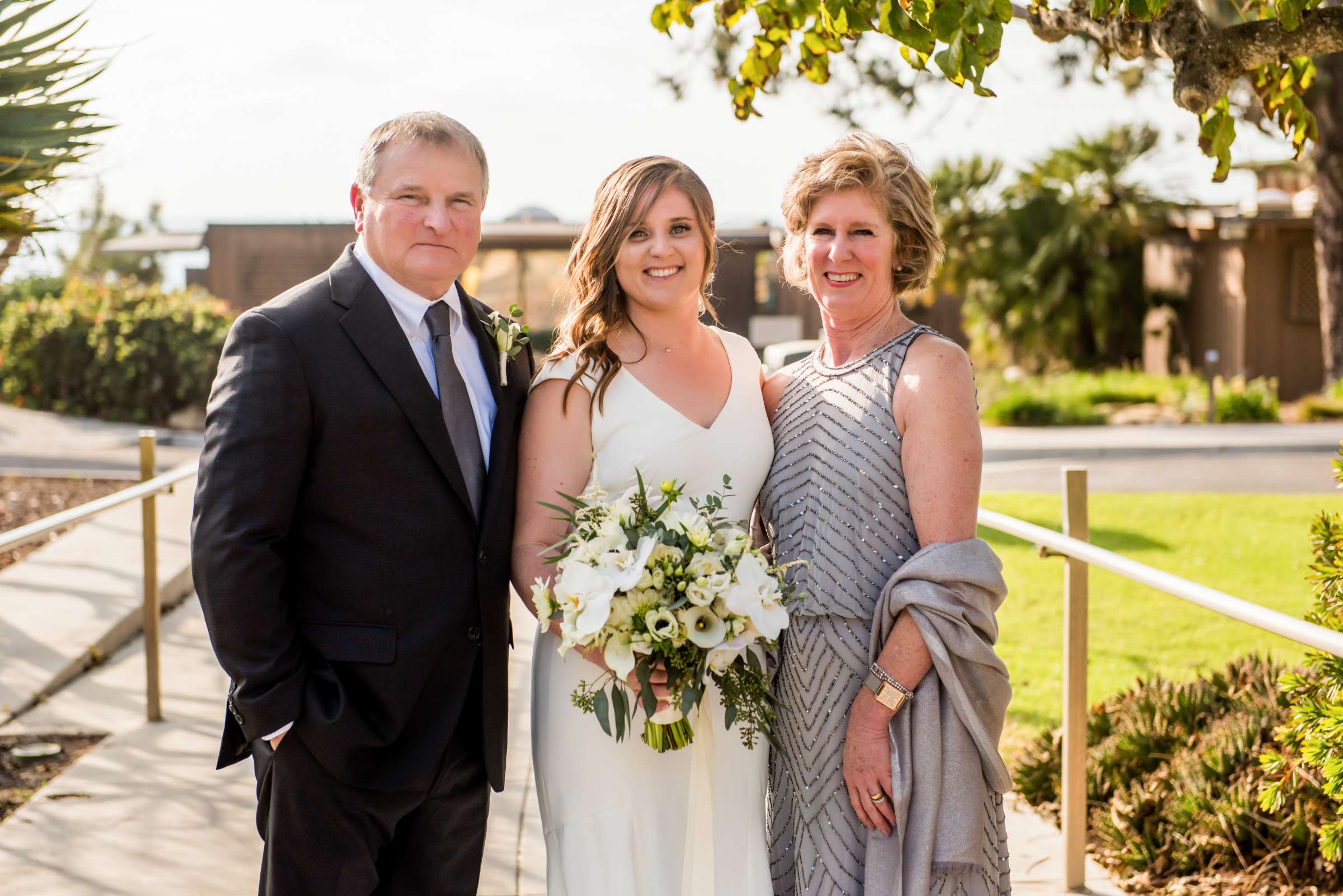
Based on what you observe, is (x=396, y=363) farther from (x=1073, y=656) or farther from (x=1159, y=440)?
(x=1159, y=440)

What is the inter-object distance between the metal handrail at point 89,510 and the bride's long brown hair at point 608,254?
3.67 ft

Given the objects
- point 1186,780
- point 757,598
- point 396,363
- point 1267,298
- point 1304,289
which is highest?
point 1304,289

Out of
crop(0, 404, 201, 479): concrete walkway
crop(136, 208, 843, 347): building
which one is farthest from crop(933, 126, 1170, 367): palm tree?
crop(0, 404, 201, 479): concrete walkway

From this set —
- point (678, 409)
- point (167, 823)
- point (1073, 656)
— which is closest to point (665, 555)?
point (678, 409)

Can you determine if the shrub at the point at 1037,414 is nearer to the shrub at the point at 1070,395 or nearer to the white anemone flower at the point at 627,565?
the shrub at the point at 1070,395

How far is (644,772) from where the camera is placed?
288cm

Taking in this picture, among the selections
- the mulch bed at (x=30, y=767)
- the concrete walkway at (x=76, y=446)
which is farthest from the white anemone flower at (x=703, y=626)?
the concrete walkway at (x=76, y=446)

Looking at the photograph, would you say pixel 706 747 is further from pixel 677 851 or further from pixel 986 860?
pixel 986 860

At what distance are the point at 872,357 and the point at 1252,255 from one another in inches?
901

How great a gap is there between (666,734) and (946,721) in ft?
2.07

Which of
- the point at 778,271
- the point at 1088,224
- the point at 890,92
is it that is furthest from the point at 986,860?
the point at 1088,224

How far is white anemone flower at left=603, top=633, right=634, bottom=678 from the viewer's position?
8.14 ft

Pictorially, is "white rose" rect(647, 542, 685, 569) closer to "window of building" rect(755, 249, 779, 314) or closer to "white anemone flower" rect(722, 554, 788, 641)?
"white anemone flower" rect(722, 554, 788, 641)

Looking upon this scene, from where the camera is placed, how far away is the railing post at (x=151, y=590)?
17.6 ft
